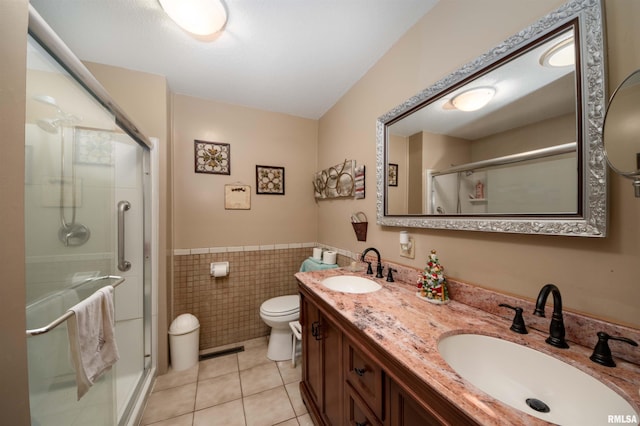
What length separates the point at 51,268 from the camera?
96 cm

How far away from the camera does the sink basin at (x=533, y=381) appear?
518 mm

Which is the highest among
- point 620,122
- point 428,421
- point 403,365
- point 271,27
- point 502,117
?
point 271,27

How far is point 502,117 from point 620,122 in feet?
1.13

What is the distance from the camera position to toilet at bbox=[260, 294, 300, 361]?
5.88 ft

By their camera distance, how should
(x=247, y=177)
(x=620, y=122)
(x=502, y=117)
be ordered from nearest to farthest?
(x=620, y=122)
(x=502, y=117)
(x=247, y=177)

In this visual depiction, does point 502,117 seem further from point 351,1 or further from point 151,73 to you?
point 151,73

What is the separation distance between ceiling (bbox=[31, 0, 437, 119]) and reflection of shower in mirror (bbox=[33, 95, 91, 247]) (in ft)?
2.15

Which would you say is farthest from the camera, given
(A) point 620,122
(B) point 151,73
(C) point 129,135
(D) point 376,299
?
(B) point 151,73

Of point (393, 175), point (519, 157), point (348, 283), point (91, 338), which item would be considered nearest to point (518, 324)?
point (519, 157)

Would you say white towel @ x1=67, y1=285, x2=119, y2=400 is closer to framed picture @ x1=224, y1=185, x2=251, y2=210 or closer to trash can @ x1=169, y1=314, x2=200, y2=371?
trash can @ x1=169, y1=314, x2=200, y2=371

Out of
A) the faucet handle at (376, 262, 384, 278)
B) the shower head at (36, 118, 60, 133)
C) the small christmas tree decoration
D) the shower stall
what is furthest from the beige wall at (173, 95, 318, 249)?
the small christmas tree decoration

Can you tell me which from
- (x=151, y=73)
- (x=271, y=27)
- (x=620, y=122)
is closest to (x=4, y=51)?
(x=271, y=27)

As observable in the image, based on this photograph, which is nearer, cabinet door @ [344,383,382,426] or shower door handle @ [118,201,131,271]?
cabinet door @ [344,383,382,426]

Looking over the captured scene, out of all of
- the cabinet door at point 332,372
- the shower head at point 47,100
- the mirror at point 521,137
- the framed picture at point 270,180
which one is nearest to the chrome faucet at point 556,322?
the mirror at point 521,137
